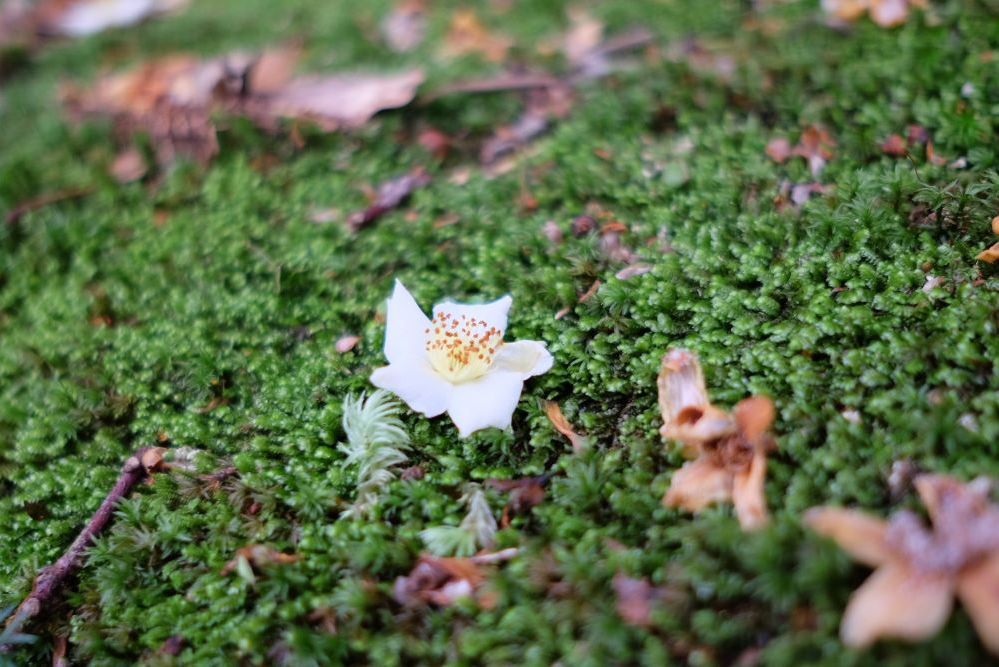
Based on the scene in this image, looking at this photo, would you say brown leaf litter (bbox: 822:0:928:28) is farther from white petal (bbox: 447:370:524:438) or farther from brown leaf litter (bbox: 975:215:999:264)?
white petal (bbox: 447:370:524:438)

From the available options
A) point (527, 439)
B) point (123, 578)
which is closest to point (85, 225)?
point (123, 578)

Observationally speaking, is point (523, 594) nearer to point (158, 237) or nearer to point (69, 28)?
point (158, 237)

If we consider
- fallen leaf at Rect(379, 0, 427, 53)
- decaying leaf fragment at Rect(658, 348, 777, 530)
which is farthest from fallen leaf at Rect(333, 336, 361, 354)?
fallen leaf at Rect(379, 0, 427, 53)

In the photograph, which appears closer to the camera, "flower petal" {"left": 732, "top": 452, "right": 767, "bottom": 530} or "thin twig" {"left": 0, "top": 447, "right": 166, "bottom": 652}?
"flower petal" {"left": 732, "top": 452, "right": 767, "bottom": 530}

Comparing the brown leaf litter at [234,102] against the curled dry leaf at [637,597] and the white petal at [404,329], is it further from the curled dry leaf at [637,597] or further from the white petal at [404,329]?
the curled dry leaf at [637,597]

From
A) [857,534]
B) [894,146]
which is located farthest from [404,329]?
[894,146]
